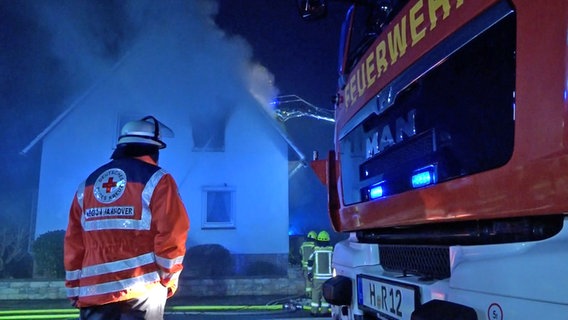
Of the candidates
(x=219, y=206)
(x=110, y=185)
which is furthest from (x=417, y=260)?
(x=219, y=206)

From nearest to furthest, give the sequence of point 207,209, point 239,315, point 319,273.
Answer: point 239,315, point 319,273, point 207,209

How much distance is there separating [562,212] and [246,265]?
12482mm

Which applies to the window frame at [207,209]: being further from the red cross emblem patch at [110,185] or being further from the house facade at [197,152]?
the red cross emblem patch at [110,185]

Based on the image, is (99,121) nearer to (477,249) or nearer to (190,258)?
(190,258)

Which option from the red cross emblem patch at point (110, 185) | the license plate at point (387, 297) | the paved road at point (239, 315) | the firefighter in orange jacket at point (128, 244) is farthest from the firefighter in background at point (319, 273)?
the red cross emblem patch at point (110, 185)

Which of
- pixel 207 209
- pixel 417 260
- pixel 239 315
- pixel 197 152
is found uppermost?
pixel 197 152

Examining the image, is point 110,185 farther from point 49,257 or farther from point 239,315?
point 49,257

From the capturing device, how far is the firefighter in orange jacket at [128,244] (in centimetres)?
255

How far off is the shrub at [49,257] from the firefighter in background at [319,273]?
619cm

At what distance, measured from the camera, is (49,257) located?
34.5ft

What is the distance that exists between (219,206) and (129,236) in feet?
36.6

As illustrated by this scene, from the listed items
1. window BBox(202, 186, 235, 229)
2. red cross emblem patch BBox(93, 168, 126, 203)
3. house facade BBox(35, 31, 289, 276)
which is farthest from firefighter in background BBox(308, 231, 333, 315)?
window BBox(202, 186, 235, 229)

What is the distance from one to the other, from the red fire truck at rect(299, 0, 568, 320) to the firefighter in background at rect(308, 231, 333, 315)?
14.3 ft

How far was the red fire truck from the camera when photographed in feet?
4.40
